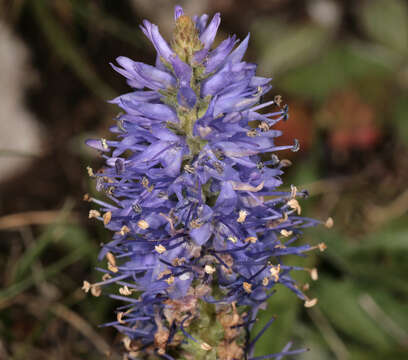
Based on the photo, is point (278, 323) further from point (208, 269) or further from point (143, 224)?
point (143, 224)

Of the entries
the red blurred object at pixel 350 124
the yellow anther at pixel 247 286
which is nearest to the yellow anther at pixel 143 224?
the yellow anther at pixel 247 286

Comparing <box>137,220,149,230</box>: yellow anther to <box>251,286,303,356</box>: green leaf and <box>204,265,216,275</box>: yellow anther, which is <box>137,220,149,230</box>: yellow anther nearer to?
<box>204,265,216,275</box>: yellow anther

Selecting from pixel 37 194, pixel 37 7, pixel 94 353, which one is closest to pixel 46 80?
pixel 37 7

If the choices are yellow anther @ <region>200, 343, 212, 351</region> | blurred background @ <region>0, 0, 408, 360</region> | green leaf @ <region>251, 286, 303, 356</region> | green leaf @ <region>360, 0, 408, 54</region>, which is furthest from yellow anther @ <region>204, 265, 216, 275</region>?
green leaf @ <region>360, 0, 408, 54</region>

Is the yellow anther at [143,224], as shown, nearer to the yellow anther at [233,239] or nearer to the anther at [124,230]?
the anther at [124,230]

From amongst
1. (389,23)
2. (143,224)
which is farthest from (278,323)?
(389,23)

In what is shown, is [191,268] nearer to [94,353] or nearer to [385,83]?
[94,353]
